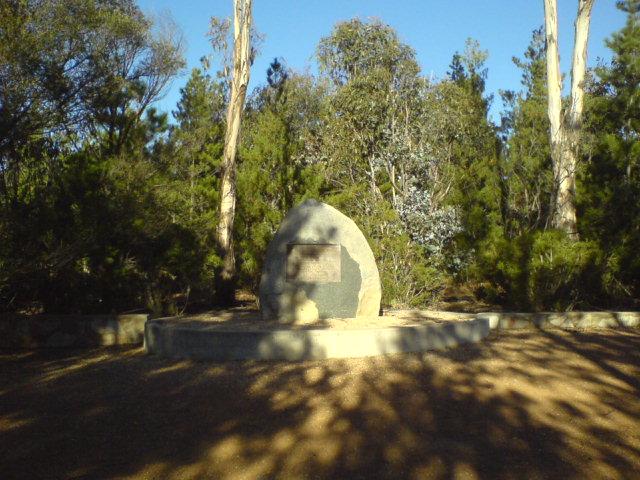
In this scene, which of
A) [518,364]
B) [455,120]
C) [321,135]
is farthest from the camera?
[321,135]

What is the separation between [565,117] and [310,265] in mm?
7638

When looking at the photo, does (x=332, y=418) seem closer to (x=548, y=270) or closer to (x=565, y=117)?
(x=548, y=270)

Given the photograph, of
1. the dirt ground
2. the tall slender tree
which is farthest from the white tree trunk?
the tall slender tree

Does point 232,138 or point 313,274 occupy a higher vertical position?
point 232,138

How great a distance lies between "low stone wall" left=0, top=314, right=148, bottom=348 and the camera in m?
9.97

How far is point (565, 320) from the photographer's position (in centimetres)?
1116

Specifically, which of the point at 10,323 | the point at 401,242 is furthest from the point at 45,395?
the point at 401,242

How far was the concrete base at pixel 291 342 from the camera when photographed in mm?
7789

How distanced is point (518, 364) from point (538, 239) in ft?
15.2

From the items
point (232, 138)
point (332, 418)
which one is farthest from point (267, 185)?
point (332, 418)

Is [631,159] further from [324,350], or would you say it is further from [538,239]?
[324,350]

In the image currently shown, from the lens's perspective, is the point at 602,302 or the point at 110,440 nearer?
the point at 110,440

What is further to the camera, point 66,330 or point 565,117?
point 565,117

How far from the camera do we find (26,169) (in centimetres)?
1009
